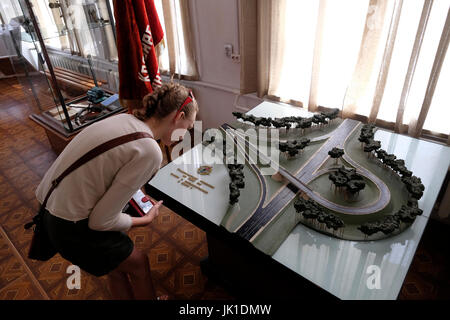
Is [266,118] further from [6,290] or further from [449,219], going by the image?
[6,290]

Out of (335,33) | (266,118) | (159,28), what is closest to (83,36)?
(159,28)

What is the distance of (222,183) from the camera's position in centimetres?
178

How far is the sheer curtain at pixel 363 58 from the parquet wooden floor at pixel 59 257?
5.56ft

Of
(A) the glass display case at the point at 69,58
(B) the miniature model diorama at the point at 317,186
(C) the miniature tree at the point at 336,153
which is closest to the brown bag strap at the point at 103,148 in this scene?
(B) the miniature model diorama at the point at 317,186

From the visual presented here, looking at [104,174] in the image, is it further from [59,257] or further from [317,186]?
[59,257]

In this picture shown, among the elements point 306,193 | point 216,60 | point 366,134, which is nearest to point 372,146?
point 366,134

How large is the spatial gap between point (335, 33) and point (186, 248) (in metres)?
2.22

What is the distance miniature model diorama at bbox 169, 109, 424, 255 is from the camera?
4.71 ft

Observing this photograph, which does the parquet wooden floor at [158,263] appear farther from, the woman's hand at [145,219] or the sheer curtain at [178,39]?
the sheer curtain at [178,39]

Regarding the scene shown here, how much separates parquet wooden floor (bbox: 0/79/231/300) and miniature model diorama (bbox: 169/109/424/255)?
0.96 m

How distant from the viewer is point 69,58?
11.6 feet

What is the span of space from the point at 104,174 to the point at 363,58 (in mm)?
2131

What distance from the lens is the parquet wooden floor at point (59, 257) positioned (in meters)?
2.29

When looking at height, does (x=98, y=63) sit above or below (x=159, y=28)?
below
